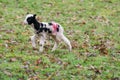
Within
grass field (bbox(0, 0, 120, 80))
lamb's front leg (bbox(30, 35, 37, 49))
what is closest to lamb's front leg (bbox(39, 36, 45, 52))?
grass field (bbox(0, 0, 120, 80))

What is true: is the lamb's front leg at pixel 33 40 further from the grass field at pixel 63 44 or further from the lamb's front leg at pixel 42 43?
the lamb's front leg at pixel 42 43

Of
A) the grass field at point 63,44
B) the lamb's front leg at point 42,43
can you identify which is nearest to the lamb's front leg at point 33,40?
the grass field at point 63,44

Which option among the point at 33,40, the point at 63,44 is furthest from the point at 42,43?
the point at 63,44

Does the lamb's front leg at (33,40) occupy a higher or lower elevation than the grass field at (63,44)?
higher

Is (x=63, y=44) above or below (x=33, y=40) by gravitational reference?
below

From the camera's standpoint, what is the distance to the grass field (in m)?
9.18

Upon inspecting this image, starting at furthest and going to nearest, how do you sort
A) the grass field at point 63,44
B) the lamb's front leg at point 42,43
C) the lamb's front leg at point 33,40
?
the lamb's front leg at point 33,40, the lamb's front leg at point 42,43, the grass field at point 63,44

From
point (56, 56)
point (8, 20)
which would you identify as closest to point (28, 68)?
point (56, 56)

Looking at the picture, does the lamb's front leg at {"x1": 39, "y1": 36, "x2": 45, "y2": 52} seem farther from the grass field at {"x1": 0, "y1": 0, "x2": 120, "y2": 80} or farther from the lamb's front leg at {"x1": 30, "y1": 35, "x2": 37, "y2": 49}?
the lamb's front leg at {"x1": 30, "y1": 35, "x2": 37, "y2": 49}

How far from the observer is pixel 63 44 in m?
11.6

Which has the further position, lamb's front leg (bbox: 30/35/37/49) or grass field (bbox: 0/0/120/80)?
lamb's front leg (bbox: 30/35/37/49)

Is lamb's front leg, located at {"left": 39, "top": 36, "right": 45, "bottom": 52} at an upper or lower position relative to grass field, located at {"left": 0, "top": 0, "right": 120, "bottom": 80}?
upper

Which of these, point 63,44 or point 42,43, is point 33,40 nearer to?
point 42,43

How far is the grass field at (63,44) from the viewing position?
9.18 m
